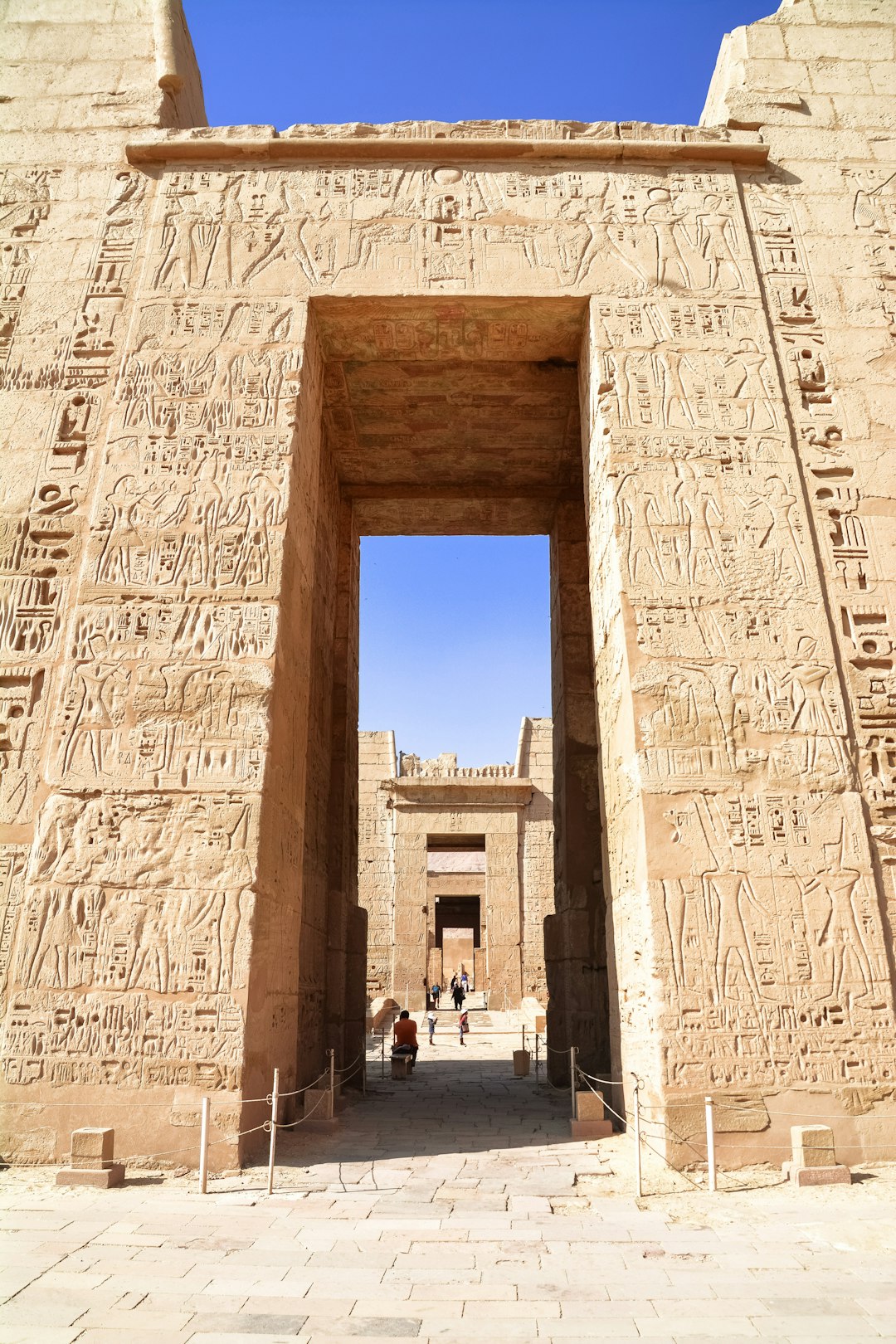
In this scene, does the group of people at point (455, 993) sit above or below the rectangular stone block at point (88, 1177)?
above

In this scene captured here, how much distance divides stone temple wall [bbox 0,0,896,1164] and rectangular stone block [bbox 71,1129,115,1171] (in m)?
0.33

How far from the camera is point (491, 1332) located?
2.89 m

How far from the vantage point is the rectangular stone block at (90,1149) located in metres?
4.73

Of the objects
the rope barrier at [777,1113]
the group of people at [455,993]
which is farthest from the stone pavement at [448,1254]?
the group of people at [455,993]

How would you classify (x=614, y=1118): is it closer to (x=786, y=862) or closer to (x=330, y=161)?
(x=786, y=862)

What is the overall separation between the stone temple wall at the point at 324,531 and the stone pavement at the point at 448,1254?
1.94 ft

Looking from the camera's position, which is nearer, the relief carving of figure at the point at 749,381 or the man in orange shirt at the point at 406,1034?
the relief carving of figure at the point at 749,381

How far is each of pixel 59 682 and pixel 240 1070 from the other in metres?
2.58

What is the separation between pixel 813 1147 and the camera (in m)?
4.74

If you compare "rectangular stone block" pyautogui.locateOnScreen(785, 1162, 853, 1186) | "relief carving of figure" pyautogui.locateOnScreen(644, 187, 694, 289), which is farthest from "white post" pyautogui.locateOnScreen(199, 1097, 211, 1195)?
"relief carving of figure" pyautogui.locateOnScreen(644, 187, 694, 289)

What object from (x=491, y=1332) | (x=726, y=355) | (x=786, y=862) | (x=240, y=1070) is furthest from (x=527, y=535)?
(x=491, y=1332)

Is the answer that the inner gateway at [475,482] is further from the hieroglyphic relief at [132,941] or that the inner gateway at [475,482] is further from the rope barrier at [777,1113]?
the rope barrier at [777,1113]

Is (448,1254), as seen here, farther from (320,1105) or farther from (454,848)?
(454,848)

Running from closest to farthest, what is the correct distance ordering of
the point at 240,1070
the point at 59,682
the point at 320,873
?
the point at 240,1070
the point at 59,682
the point at 320,873
